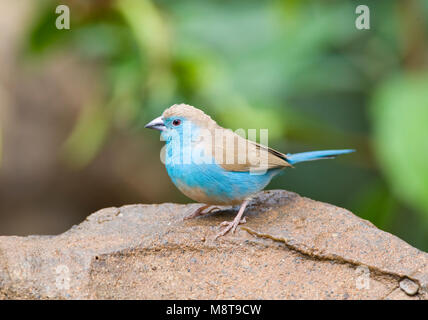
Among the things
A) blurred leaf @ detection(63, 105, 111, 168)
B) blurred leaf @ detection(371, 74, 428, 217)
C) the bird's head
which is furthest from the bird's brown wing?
blurred leaf @ detection(63, 105, 111, 168)

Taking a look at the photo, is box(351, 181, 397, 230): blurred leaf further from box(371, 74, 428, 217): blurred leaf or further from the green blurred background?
box(371, 74, 428, 217): blurred leaf

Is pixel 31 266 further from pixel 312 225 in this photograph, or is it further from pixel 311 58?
pixel 311 58

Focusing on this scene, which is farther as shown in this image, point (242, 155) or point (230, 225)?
point (242, 155)

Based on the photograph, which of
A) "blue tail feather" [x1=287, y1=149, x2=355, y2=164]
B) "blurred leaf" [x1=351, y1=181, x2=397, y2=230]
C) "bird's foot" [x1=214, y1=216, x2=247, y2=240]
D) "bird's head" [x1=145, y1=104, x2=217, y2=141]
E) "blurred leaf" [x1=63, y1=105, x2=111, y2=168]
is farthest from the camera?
"blurred leaf" [x1=63, y1=105, x2=111, y2=168]

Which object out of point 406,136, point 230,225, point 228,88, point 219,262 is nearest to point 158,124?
point 230,225

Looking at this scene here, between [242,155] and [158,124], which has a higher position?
[158,124]

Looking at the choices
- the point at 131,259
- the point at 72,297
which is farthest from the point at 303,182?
the point at 72,297

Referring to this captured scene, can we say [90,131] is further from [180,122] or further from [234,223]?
[234,223]

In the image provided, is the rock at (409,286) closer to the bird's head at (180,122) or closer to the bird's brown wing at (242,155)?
the bird's brown wing at (242,155)
